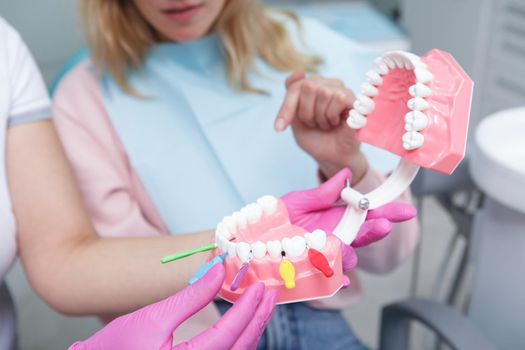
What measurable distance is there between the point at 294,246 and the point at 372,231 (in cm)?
8

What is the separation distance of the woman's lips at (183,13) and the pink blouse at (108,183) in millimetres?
171

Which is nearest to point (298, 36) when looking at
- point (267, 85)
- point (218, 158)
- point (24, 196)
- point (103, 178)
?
point (267, 85)

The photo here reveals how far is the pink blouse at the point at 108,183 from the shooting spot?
2.64 ft

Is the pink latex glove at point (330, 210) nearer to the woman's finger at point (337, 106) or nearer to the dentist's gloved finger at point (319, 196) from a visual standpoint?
the dentist's gloved finger at point (319, 196)

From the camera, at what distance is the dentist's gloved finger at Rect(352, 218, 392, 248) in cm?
48

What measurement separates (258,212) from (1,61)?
1.36ft

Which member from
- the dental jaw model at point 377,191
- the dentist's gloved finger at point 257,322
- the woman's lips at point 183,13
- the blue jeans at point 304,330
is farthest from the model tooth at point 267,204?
the woman's lips at point 183,13

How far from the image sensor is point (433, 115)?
18.8 inches

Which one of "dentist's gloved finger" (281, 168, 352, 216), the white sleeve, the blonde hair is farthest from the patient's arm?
the blonde hair

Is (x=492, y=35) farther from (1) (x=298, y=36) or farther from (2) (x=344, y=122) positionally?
(2) (x=344, y=122)

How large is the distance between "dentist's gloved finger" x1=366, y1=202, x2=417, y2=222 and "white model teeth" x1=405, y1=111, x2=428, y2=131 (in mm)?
77

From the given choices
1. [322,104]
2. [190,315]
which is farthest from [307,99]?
[190,315]

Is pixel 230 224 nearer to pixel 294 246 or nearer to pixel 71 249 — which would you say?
pixel 294 246

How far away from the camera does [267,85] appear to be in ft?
3.05
